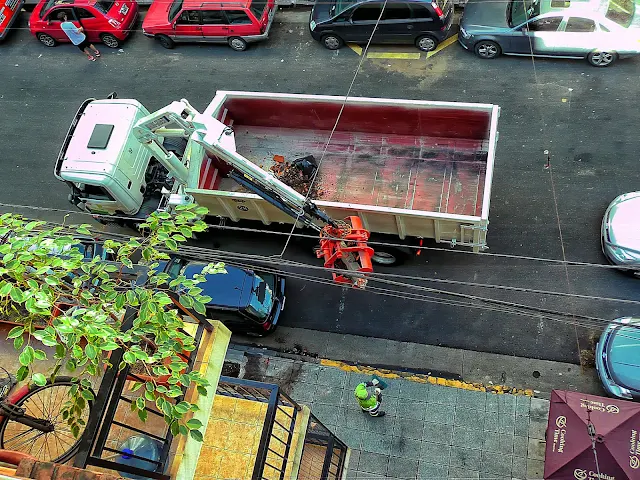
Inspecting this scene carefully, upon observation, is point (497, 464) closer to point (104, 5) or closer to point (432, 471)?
point (432, 471)

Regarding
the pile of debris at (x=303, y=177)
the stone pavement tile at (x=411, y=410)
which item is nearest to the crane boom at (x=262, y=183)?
the pile of debris at (x=303, y=177)

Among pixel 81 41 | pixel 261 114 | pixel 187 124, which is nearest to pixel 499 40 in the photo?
pixel 261 114

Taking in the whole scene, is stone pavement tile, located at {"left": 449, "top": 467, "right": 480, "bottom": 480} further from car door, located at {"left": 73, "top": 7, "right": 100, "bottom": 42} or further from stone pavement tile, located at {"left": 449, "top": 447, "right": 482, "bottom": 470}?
car door, located at {"left": 73, "top": 7, "right": 100, "bottom": 42}

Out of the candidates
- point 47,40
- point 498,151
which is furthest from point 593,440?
point 47,40

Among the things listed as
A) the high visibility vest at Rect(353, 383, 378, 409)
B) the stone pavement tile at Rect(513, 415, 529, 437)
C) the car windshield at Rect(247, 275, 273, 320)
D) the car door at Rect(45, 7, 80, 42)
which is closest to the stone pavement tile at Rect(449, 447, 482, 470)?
the stone pavement tile at Rect(513, 415, 529, 437)

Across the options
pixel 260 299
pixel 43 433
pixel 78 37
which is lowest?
pixel 43 433

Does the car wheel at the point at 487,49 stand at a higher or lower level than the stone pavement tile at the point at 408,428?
higher

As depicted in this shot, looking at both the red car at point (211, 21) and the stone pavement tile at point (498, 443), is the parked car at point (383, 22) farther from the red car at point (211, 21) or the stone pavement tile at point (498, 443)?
the stone pavement tile at point (498, 443)

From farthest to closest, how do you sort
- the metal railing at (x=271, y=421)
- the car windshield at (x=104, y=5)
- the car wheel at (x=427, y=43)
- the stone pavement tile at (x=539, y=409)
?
the car windshield at (x=104, y=5)
the car wheel at (x=427, y=43)
the stone pavement tile at (x=539, y=409)
the metal railing at (x=271, y=421)
